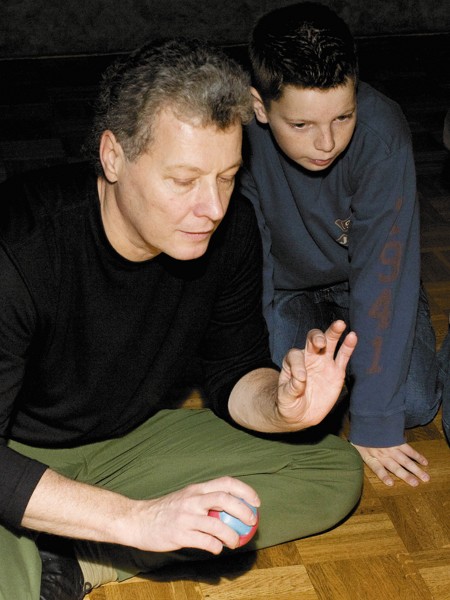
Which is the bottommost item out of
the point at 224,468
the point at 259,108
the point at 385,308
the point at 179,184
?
the point at 224,468

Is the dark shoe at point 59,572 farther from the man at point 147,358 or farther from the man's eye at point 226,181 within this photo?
the man's eye at point 226,181

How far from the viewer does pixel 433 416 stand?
89.0 inches

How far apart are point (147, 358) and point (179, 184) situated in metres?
0.36

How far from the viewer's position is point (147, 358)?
5.59 ft

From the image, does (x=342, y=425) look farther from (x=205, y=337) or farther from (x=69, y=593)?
(x=69, y=593)

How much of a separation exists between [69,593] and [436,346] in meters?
1.17

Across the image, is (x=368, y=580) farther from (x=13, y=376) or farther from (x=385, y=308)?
(x=13, y=376)

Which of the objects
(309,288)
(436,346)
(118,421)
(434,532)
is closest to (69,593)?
(118,421)

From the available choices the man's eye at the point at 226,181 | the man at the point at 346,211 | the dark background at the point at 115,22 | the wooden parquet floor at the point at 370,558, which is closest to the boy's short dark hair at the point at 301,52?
the man at the point at 346,211

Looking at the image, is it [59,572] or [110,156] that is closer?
[110,156]

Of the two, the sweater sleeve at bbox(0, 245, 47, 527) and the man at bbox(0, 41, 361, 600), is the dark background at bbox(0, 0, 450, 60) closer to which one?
the man at bbox(0, 41, 361, 600)

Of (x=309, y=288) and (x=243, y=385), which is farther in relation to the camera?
(x=309, y=288)

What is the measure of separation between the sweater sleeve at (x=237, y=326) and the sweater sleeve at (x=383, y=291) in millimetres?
281

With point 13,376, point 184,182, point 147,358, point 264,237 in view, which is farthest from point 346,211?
point 13,376
